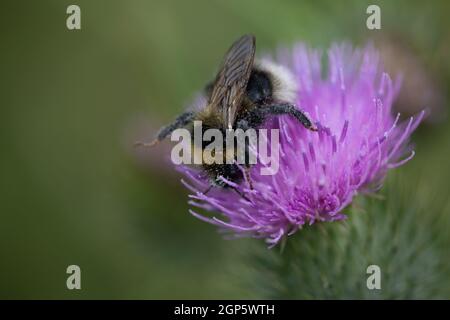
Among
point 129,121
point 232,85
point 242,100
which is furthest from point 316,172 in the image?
point 129,121

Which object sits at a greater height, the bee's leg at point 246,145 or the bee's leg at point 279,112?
the bee's leg at point 279,112

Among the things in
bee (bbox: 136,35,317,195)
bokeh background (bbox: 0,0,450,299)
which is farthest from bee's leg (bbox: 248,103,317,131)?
bokeh background (bbox: 0,0,450,299)

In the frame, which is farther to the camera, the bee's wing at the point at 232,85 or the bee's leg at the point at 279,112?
the bee's leg at the point at 279,112

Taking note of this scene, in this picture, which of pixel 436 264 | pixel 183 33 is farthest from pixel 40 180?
pixel 436 264

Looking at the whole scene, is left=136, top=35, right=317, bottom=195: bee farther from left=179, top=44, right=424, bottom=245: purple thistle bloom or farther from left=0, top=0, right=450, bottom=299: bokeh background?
left=0, top=0, right=450, bottom=299: bokeh background

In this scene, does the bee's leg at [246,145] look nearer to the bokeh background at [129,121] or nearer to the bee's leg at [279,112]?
the bee's leg at [279,112]

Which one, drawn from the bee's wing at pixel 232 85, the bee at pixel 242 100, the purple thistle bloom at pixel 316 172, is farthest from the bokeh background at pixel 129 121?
the bee's wing at pixel 232 85
